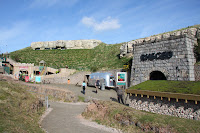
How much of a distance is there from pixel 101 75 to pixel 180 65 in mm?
11772

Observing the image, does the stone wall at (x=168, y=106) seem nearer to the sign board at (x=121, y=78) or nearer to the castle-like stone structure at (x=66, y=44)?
the sign board at (x=121, y=78)

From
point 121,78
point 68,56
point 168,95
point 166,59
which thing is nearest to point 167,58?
point 166,59

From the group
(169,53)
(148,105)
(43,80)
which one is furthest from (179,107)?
(43,80)

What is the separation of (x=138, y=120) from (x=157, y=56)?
41.2 feet

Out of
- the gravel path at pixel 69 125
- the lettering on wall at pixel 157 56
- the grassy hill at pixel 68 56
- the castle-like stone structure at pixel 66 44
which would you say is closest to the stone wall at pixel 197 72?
the lettering on wall at pixel 157 56

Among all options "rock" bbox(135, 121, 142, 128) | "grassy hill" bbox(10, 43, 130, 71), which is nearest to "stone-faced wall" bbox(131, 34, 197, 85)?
"rock" bbox(135, 121, 142, 128)

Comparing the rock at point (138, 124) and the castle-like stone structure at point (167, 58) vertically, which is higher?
the castle-like stone structure at point (167, 58)

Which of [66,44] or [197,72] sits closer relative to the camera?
[197,72]

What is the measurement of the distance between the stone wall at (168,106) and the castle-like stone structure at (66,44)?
46.5 metres

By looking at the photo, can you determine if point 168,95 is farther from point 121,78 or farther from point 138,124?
point 121,78

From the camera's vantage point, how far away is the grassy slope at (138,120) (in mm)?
8120

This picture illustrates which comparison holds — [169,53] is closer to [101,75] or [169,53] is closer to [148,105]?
[148,105]

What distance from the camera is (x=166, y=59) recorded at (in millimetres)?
19172

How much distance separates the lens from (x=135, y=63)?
74.9 ft
